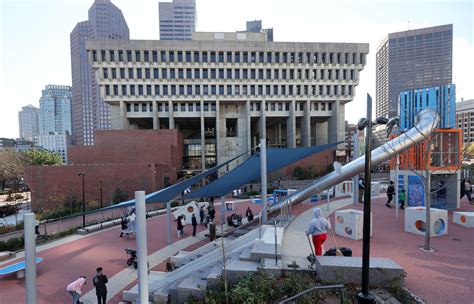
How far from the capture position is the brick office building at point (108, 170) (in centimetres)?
2580

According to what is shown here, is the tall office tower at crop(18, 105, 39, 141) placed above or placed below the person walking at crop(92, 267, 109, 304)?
above

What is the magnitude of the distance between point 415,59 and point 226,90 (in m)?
117

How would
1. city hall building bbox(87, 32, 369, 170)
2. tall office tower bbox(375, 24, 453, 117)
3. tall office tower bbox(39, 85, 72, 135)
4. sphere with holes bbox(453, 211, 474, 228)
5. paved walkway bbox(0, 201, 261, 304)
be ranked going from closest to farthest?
paved walkway bbox(0, 201, 261, 304), sphere with holes bbox(453, 211, 474, 228), city hall building bbox(87, 32, 369, 170), tall office tower bbox(375, 24, 453, 117), tall office tower bbox(39, 85, 72, 135)

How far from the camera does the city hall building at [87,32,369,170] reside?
142 feet

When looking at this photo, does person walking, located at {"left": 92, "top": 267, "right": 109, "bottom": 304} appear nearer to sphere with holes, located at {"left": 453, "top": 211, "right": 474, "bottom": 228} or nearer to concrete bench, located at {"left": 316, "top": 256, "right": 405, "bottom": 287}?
concrete bench, located at {"left": 316, "top": 256, "right": 405, "bottom": 287}

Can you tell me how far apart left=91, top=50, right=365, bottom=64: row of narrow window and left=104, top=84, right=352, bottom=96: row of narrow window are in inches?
186

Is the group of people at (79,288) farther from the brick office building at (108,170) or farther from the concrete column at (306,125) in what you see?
the concrete column at (306,125)

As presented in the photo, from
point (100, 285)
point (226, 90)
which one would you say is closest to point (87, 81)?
point (226, 90)

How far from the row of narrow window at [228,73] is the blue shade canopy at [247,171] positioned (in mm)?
35408

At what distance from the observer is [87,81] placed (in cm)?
12506

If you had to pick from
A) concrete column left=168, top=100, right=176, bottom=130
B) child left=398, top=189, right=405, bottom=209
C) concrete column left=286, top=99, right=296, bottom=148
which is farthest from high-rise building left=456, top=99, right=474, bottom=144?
concrete column left=168, top=100, right=176, bottom=130

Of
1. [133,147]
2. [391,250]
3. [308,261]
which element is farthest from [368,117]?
[133,147]

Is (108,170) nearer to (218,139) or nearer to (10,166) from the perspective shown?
(218,139)

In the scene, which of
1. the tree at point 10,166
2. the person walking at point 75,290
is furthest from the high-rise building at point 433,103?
the tree at point 10,166
